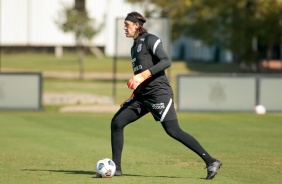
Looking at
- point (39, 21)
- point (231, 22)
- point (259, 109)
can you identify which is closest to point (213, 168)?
point (259, 109)

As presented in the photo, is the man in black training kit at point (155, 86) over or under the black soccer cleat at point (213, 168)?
over

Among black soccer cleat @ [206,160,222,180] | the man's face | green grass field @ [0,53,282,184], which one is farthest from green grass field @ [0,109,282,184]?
the man's face

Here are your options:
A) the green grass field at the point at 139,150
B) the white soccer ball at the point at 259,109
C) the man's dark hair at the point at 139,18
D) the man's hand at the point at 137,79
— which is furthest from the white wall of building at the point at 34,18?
the man's hand at the point at 137,79

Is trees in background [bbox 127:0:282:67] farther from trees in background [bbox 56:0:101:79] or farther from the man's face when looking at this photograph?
the man's face

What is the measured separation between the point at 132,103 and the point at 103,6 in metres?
78.8

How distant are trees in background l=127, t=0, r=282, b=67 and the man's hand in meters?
43.6

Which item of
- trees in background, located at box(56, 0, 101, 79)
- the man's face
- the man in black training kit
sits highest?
the man's face

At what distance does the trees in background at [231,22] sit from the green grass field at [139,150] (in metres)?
29.8

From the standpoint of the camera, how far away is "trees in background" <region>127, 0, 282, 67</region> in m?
55.9

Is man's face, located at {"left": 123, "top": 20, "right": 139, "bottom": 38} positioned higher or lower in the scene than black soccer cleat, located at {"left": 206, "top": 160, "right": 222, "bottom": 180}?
higher

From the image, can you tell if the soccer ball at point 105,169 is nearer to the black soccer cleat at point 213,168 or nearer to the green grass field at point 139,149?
the green grass field at point 139,149

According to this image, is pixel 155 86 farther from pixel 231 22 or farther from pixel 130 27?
pixel 231 22

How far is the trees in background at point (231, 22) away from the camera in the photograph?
2200 inches

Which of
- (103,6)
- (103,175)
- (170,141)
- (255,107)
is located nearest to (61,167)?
(103,175)
